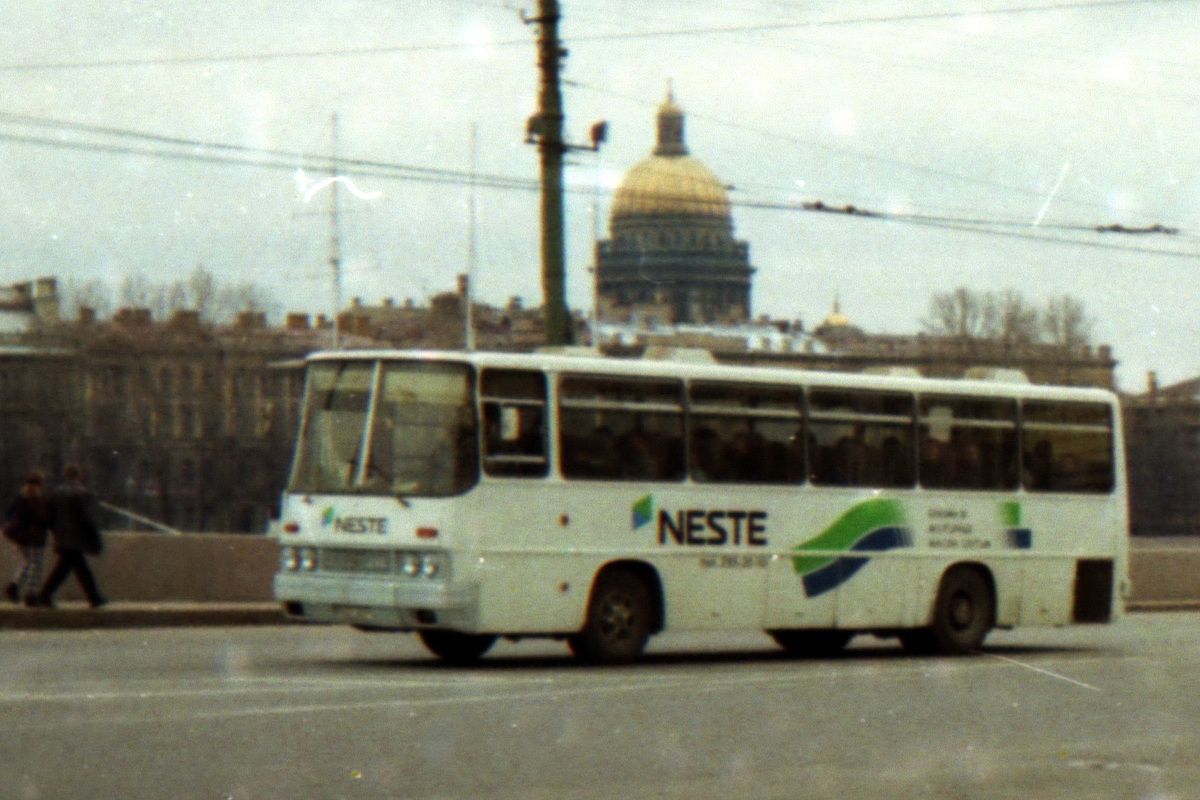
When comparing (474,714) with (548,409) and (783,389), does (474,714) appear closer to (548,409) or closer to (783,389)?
(548,409)

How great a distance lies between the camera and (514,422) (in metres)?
16.8

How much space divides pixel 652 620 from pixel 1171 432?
347 feet

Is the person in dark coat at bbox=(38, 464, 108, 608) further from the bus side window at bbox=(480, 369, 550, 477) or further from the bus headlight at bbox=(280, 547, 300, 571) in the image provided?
the bus side window at bbox=(480, 369, 550, 477)

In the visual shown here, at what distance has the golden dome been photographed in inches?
4080

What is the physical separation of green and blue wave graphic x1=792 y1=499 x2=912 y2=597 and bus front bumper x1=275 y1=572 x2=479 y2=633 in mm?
3415

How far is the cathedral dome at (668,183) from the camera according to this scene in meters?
104

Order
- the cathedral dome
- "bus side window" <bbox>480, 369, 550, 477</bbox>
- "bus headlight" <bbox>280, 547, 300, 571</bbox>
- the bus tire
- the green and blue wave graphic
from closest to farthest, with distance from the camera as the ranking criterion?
"bus side window" <bbox>480, 369, 550, 477</bbox> < "bus headlight" <bbox>280, 547, 300, 571</bbox> < the green and blue wave graphic < the bus tire < the cathedral dome

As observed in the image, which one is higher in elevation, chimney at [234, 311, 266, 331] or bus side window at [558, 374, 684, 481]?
Answer: chimney at [234, 311, 266, 331]

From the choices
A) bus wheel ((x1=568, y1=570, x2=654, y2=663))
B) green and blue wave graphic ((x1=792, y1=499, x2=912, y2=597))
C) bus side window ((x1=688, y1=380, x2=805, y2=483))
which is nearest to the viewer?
bus wheel ((x1=568, y1=570, x2=654, y2=663))

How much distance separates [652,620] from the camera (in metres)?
17.7

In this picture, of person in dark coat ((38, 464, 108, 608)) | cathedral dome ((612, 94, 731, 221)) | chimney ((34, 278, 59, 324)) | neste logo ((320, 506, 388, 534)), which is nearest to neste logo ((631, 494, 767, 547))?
neste logo ((320, 506, 388, 534))

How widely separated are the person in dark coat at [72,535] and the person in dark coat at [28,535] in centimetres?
12

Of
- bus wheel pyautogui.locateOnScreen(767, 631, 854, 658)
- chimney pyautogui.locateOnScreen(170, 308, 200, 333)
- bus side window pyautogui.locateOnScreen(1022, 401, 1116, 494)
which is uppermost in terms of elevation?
chimney pyautogui.locateOnScreen(170, 308, 200, 333)

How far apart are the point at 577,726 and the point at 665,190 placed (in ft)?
391
